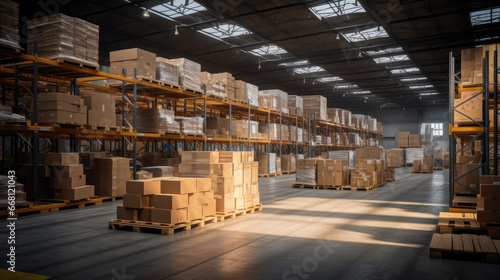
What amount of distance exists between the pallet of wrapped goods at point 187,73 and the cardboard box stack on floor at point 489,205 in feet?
28.2

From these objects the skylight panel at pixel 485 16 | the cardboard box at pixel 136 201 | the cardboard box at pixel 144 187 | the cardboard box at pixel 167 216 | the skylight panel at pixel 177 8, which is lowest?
the cardboard box at pixel 167 216

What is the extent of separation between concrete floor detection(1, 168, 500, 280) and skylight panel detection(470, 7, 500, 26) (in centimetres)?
1019

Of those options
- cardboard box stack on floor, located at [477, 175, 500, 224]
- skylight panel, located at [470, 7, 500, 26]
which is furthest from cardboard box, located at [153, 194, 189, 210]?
skylight panel, located at [470, 7, 500, 26]

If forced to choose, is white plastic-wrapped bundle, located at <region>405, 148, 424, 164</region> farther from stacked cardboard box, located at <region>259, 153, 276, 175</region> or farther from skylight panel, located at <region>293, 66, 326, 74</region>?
stacked cardboard box, located at <region>259, 153, 276, 175</region>

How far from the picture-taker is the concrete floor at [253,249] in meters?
3.79

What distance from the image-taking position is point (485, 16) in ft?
48.2

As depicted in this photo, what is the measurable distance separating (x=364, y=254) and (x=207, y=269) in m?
1.83

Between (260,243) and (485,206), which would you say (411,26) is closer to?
(485,206)

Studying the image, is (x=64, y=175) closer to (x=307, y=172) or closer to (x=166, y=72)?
(x=166, y=72)

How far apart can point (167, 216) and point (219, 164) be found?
153 cm

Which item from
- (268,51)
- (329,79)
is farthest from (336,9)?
(329,79)

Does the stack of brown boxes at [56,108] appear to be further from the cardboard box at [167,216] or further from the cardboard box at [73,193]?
the cardboard box at [167,216]

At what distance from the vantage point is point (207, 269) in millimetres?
3883

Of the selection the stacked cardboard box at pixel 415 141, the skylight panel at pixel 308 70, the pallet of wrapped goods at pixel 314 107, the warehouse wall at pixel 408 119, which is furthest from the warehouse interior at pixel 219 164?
the warehouse wall at pixel 408 119
